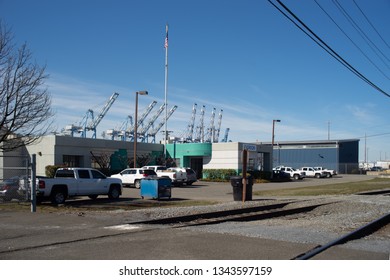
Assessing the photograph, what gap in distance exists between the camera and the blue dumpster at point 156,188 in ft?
75.5

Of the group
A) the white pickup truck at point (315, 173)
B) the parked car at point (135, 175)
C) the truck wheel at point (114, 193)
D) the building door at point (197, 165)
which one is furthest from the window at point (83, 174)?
the white pickup truck at point (315, 173)

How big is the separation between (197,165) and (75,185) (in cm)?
3377

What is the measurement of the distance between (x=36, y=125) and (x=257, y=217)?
10.2 m

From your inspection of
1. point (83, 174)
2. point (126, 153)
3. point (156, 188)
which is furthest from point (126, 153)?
point (83, 174)

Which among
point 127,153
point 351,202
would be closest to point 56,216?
point 351,202

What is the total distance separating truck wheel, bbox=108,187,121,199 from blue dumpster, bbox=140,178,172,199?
1.30 m

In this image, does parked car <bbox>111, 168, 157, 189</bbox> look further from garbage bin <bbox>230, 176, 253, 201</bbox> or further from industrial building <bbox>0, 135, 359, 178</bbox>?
garbage bin <bbox>230, 176, 253, 201</bbox>

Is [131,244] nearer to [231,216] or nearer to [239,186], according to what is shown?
[231,216]

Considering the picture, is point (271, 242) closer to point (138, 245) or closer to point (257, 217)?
point (138, 245)

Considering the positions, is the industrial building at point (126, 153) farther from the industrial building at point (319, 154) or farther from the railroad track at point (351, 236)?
the industrial building at point (319, 154)

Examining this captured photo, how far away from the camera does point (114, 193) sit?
23.3 meters

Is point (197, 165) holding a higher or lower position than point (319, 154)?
lower

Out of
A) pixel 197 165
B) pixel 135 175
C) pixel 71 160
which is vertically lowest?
pixel 135 175

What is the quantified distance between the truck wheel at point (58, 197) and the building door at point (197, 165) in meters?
33.8
